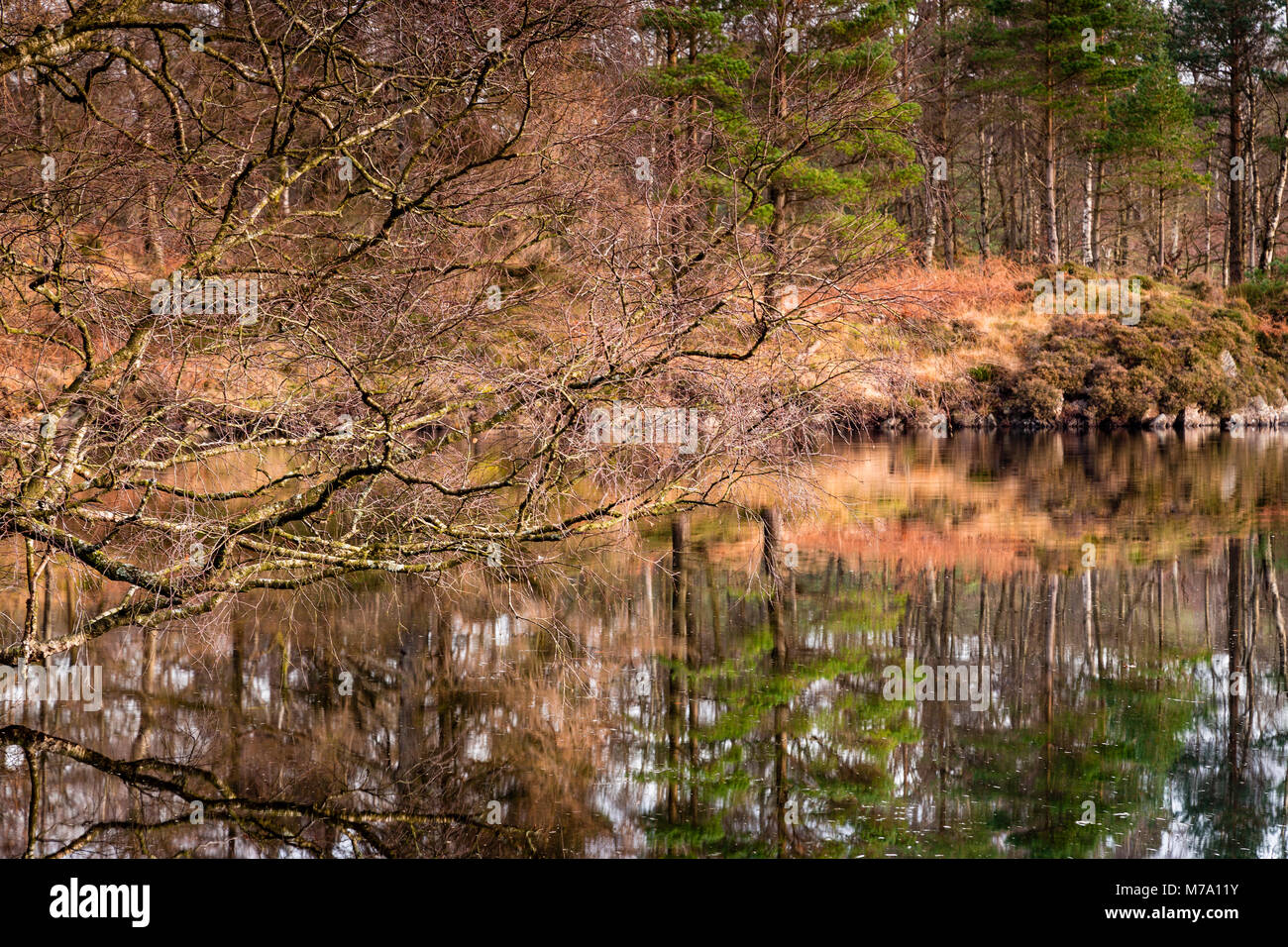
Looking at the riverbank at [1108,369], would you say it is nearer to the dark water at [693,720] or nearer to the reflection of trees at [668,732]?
the dark water at [693,720]

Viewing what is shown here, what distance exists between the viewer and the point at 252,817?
17.7 feet

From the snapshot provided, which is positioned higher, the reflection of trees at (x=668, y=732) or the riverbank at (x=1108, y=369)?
the riverbank at (x=1108, y=369)

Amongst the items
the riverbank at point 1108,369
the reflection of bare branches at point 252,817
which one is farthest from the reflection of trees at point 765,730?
the riverbank at point 1108,369

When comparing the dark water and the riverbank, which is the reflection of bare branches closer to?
the dark water

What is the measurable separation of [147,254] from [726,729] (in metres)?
6.40

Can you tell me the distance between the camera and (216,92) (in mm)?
9844

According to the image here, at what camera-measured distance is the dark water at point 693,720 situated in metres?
5.30

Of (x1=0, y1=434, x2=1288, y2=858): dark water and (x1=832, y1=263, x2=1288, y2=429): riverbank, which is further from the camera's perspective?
(x1=832, y1=263, x2=1288, y2=429): riverbank

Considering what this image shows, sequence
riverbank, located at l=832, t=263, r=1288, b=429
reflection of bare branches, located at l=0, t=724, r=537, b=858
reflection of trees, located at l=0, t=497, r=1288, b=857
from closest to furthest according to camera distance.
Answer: reflection of bare branches, located at l=0, t=724, r=537, b=858, reflection of trees, located at l=0, t=497, r=1288, b=857, riverbank, located at l=832, t=263, r=1288, b=429

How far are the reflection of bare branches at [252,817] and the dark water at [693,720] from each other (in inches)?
0.7

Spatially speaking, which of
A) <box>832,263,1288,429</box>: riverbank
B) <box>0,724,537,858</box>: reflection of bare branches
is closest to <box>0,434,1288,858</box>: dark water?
<box>0,724,537,858</box>: reflection of bare branches

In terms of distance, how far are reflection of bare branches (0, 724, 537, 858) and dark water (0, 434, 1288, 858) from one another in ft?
0.06

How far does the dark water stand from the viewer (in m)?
5.30
